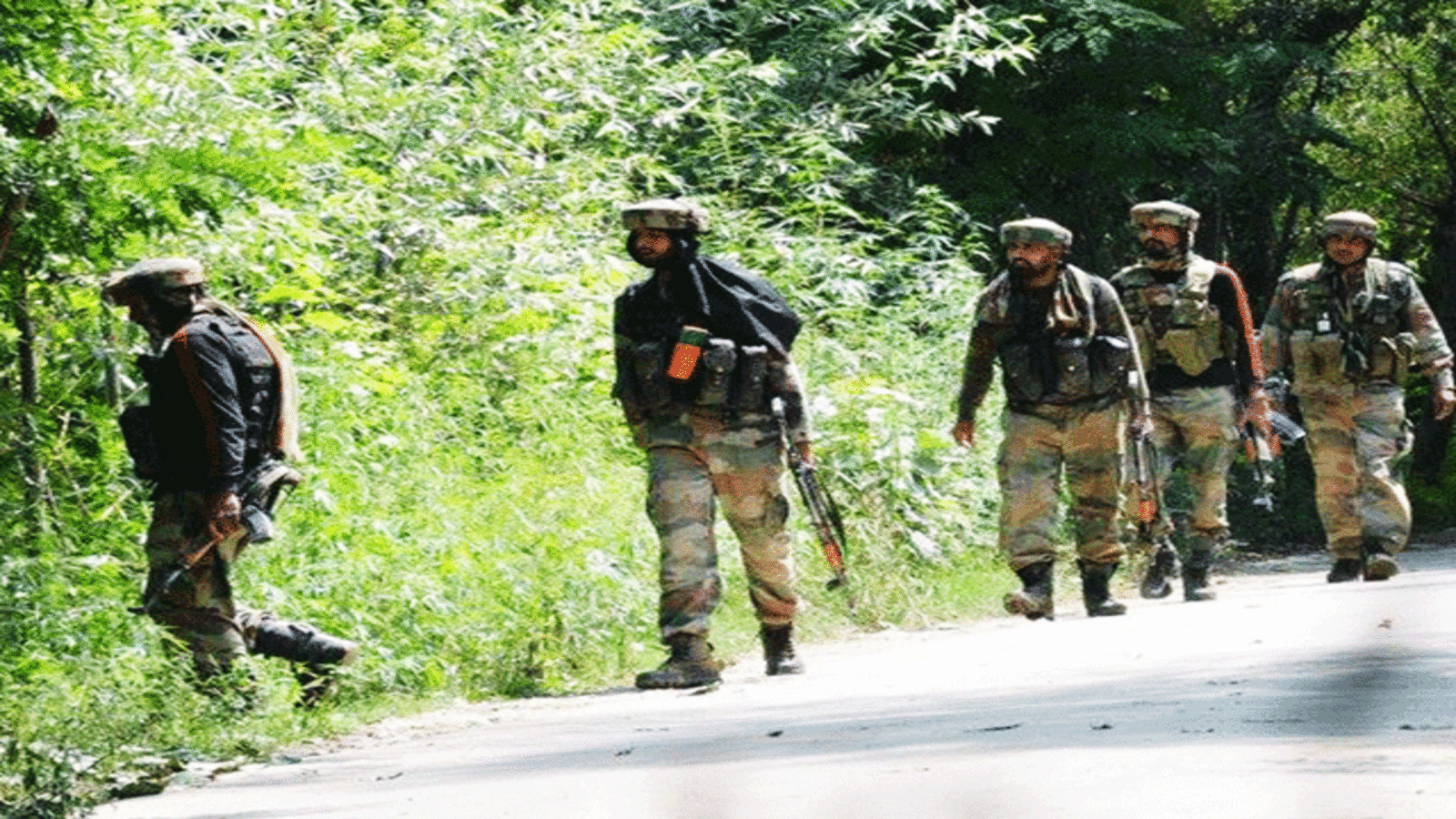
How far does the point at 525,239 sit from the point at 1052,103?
7782 mm

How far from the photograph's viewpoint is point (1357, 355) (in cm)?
1731

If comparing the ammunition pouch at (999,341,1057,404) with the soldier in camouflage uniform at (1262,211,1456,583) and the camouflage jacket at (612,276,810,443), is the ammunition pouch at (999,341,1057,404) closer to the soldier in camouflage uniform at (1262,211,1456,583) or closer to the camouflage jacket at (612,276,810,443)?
the camouflage jacket at (612,276,810,443)

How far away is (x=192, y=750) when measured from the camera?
9.85 meters

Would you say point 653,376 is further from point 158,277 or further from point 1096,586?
point 1096,586

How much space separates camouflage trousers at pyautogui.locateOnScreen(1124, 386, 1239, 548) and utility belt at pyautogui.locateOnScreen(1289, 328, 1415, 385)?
0.97 metres

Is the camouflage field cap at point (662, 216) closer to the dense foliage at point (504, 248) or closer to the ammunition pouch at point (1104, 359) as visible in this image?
the dense foliage at point (504, 248)

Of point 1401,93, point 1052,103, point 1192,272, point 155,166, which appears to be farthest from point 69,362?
point 1401,93

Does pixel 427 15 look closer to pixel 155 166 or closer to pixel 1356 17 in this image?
pixel 155 166

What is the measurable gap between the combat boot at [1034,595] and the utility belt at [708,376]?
2.97 metres

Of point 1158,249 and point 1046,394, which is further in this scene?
point 1158,249

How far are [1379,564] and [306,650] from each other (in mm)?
7810

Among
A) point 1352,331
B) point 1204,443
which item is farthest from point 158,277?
point 1352,331

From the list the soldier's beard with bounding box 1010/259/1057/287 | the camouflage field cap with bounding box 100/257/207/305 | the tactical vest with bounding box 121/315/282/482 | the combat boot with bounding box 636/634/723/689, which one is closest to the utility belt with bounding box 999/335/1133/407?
the soldier's beard with bounding box 1010/259/1057/287

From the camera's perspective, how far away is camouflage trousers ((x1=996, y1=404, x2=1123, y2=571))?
49.9ft
